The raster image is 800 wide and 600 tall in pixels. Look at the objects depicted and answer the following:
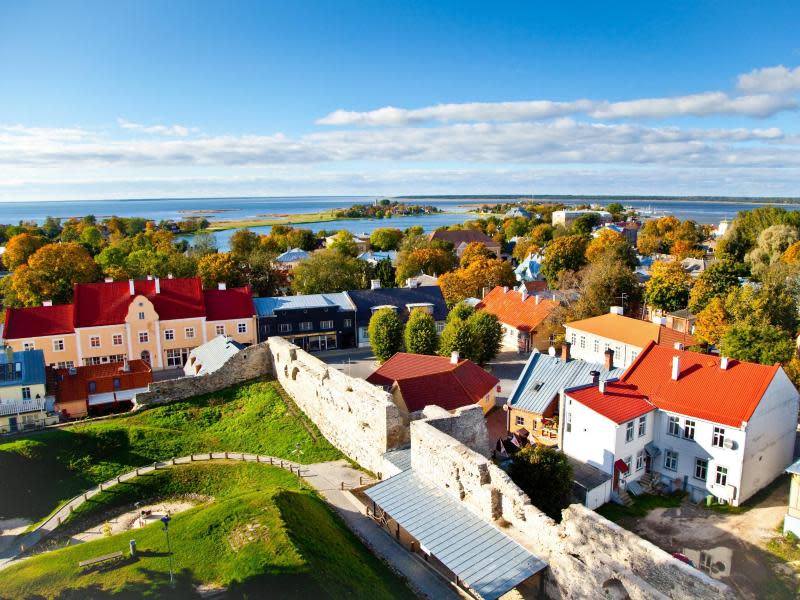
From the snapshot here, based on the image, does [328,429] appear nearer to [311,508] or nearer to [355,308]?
[311,508]

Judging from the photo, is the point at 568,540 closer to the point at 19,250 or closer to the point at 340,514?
the point at 340,514

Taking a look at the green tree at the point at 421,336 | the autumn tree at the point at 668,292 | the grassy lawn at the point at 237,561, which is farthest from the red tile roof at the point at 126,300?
the autumn tree at the point at 668,292

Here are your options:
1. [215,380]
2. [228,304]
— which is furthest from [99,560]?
[228,304]

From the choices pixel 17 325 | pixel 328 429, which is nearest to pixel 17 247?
pixel 17 325

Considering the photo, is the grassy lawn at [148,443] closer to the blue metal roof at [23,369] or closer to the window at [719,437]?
the blue metal roof at [23,369]

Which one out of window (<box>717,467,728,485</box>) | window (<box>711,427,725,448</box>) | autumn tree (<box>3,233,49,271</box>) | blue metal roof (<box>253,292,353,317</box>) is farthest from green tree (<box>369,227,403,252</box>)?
window (<box>717,467,728,485</box>)
